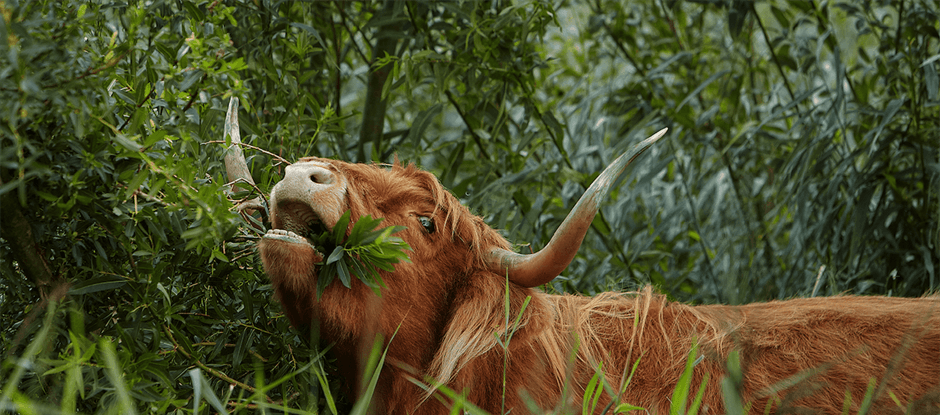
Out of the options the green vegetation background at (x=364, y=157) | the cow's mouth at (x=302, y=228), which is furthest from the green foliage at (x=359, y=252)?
the green vegetation background at (x=364, y=157)

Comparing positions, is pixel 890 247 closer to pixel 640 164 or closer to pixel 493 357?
pixel 640 164

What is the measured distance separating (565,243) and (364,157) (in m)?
2.01

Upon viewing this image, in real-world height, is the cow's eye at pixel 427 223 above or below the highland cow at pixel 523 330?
above

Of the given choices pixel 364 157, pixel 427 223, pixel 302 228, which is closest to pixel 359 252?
pixel 302 228

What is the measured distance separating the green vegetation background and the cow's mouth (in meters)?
0.13

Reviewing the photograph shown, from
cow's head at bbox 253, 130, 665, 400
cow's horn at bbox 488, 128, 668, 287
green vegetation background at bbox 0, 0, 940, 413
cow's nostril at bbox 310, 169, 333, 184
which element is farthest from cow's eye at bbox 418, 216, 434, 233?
green vegetation background at bbox 0, 0, 940, 413

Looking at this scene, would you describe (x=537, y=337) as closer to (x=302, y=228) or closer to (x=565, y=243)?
(x=565, y=243)

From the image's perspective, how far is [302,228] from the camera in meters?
2.16

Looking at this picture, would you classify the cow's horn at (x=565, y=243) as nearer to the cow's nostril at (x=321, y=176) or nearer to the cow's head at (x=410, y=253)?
the cow's head at (x=410, y=253)

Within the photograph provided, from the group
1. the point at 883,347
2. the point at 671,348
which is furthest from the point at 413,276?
the point at 883,347

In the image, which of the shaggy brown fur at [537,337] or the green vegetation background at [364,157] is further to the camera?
the shaggy brown fur at [537,337]

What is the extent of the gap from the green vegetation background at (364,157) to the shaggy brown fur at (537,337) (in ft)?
0.69

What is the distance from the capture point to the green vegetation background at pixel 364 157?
1.84 meters

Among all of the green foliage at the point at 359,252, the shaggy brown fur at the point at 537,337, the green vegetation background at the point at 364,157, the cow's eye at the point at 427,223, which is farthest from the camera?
the cow's eye at the point at 427,223
